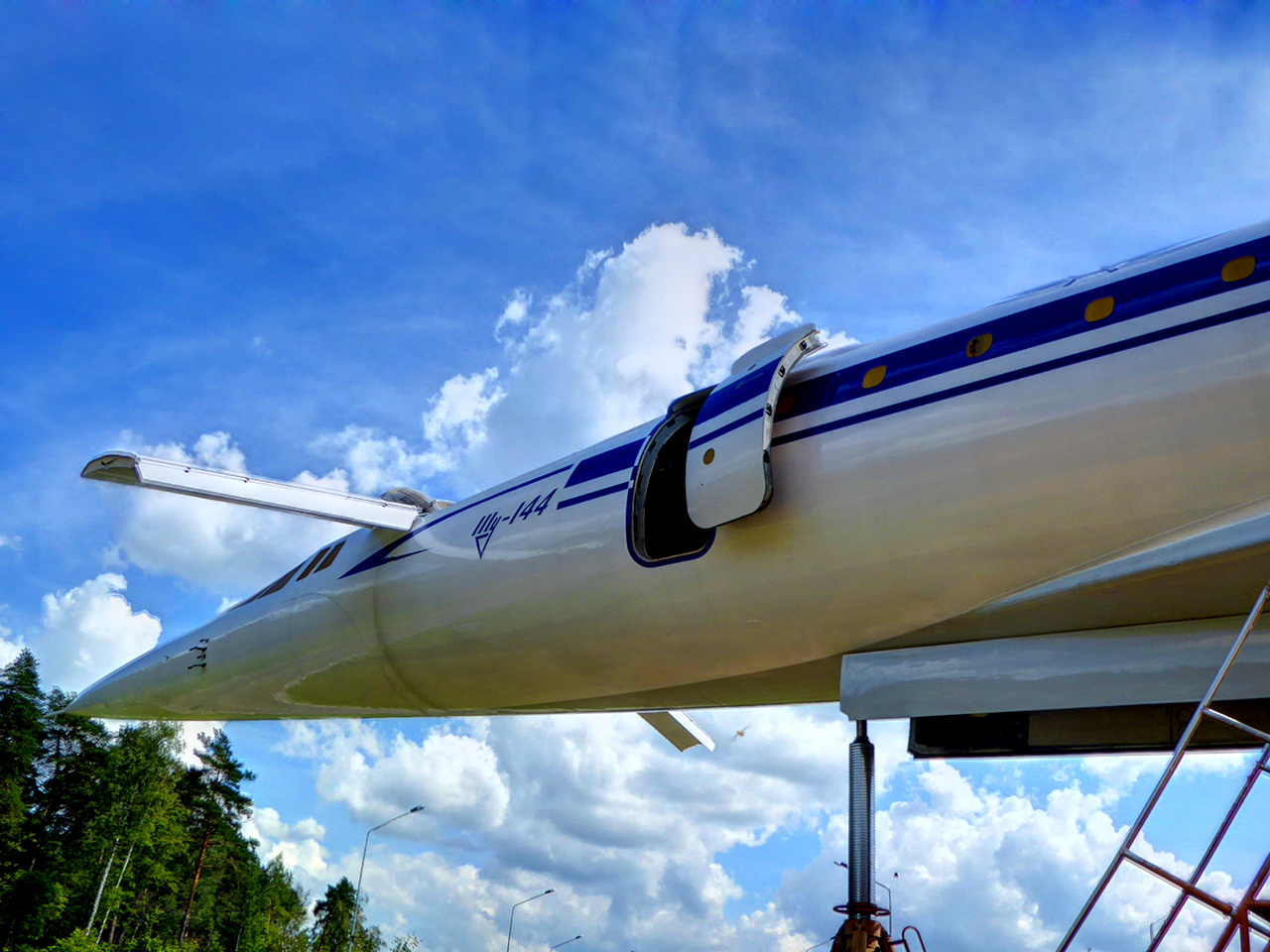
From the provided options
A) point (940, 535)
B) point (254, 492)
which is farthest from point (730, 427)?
point (254, 492)

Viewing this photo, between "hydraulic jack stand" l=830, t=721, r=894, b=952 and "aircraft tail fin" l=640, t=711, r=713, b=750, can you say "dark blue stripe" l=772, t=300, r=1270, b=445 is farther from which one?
"aircraft tail fin" l=640, t=711, r=713, b=750

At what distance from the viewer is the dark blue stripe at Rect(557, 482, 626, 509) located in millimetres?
7156

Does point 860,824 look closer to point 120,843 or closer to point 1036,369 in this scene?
point 1036,369

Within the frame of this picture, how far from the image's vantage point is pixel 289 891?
76312 millimetres

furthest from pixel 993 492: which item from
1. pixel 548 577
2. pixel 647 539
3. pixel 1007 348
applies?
pixel 548 577

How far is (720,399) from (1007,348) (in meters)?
1.93

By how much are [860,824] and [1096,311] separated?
2974 mm

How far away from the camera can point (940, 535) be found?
5379mm

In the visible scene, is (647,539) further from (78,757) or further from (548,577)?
(78,757)

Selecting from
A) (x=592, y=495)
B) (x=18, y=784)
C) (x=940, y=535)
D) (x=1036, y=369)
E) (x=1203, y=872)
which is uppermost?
(x=18, y=784)

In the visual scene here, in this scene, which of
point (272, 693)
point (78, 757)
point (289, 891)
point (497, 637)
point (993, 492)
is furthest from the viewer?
point (289, 891)

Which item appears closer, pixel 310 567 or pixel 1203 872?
pixel 1203 872

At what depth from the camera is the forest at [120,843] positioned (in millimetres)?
42062

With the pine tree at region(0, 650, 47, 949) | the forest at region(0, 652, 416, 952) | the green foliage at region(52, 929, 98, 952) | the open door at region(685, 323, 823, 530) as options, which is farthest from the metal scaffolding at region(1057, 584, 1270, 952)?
the pine tree at region(0, 650, 47, 949)
